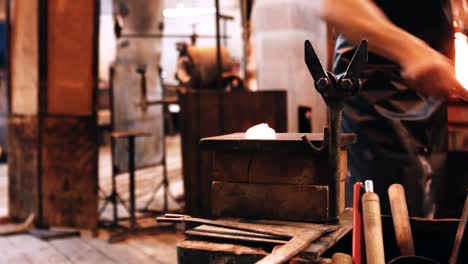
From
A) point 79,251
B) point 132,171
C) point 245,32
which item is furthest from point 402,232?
point 245,32

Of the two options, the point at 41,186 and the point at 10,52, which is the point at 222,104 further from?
the point at 10,52

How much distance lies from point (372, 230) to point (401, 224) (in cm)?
24

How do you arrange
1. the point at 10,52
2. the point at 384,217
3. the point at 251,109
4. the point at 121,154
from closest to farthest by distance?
the point at 384,217 → the point at 251,109 → the point at 10,52 → the point at 121,154

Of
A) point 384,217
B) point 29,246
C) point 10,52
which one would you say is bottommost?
point 29,246

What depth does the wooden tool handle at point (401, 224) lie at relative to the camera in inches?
57.0

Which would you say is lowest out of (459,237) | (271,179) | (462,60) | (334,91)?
(459,237)

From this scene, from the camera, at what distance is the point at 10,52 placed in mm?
6051

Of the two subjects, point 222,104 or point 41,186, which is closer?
point 222,104

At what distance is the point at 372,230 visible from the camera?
4.22 ft

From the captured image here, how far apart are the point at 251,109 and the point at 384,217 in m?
3.28

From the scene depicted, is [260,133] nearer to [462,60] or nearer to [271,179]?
[271,179]

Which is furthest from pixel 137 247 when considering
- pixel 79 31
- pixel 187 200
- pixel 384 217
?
pixel 384 217

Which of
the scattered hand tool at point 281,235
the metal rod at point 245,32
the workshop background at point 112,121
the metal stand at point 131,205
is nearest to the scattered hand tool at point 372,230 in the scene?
the scattered hand tool at point 281,235

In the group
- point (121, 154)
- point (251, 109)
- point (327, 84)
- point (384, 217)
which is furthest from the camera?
point (121, 154)
